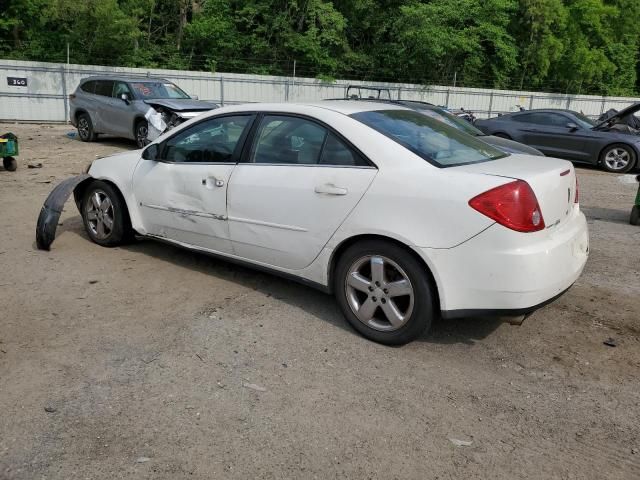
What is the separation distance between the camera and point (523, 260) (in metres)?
3.38

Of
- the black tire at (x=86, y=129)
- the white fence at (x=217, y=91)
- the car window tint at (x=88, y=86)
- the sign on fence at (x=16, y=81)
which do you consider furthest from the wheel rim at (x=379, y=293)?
the sign on fence at (x=16, y=81)

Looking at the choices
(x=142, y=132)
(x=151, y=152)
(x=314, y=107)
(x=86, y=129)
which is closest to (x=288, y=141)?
(x=314, y=107)

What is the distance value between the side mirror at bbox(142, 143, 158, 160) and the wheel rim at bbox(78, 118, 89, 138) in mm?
10713

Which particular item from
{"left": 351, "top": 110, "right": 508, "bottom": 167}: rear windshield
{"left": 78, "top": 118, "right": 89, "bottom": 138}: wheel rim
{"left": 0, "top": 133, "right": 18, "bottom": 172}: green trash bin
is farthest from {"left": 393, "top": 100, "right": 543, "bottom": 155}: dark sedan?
{"left": 78, "top": 118, "right": 89, "bottom": 138}: wheel rim

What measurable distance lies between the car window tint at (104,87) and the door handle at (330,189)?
11.7 m

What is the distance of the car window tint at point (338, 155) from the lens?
3916 mm

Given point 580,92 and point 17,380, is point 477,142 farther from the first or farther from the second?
point 580,92

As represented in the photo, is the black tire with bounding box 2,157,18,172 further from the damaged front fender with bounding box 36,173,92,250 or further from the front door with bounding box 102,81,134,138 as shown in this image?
the damaged front fender with bounding box 36,173,92,250

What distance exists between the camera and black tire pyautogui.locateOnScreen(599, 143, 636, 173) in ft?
43.1

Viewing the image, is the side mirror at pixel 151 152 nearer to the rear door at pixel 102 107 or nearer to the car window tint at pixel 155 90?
the car window tint at pixel 155 90

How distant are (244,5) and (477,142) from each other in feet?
92.2

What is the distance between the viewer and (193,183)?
4785 mm

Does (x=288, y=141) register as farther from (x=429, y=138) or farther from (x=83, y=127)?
(x=83, y=127)

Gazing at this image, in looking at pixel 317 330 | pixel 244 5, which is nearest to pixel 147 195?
pixel 317 330
